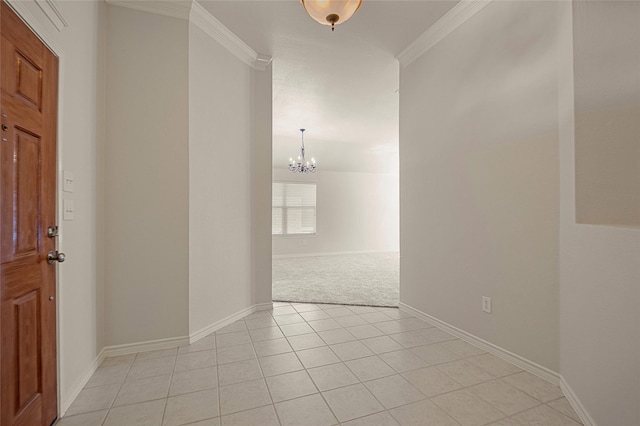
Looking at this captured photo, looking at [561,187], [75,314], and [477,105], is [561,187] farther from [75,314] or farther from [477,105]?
[75,314]

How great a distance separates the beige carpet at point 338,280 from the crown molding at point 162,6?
3.32m

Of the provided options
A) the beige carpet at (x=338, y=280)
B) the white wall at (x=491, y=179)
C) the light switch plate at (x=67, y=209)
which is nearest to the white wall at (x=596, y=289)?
the white wall at (x=491, y=179)

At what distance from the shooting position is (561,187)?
1.87 metres

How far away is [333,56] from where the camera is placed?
3.37 metres

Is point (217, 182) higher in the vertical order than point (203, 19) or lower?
lower

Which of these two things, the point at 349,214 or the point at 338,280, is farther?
the point at 349,214

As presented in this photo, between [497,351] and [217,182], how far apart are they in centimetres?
286

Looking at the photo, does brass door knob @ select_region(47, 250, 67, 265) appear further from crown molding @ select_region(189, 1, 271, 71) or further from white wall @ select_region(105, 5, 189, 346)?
crown molding @ select_region(189, 1, 271, 71)

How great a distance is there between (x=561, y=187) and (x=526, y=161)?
0.31 m

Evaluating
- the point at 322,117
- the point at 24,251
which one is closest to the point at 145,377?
the point at 24,251

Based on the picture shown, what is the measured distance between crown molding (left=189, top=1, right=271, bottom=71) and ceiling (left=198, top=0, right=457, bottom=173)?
6 cm

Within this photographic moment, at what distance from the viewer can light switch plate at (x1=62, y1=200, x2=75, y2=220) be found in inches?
68.7

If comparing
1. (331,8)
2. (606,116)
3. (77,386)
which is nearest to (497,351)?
(606,116)

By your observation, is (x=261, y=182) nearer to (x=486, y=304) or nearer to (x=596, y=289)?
(x=486, y=304)
